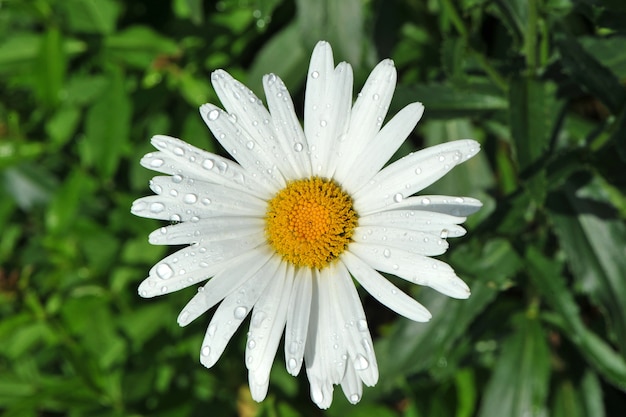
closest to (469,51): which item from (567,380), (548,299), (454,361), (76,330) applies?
(548,299)

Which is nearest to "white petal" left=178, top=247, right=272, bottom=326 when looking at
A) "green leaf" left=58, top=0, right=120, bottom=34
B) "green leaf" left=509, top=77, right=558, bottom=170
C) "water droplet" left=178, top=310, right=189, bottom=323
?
"water droplet" left=178, top=310, right=189, bottom=323

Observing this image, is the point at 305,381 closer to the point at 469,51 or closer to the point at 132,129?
the point at 132,129

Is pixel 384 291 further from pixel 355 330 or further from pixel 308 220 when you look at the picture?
pixel 308 220

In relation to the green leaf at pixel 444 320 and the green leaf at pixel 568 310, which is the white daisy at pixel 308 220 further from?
the green leaf at pixel 568 310

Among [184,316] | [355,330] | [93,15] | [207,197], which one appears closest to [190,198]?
[207,197]

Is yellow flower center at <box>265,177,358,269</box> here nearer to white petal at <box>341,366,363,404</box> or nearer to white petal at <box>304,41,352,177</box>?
white petal at <box>304,41,352,177</box>

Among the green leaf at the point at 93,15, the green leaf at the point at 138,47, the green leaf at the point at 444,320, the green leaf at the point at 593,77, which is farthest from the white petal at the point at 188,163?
the green leaf at the point at 93,15
